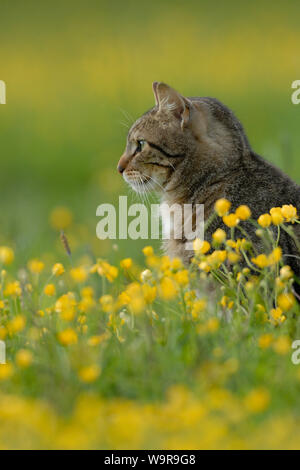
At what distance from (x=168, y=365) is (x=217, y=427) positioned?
501 millimetres

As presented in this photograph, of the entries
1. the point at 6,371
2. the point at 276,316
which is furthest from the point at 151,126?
the point at 6,371

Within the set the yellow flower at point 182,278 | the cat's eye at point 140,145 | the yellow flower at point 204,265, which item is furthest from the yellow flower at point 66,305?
the cat's eye at point 140,145

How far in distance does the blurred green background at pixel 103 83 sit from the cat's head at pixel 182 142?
2.87 meters

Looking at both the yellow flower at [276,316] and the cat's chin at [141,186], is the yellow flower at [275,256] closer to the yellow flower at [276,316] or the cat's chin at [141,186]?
the yellow flower at [276,316]

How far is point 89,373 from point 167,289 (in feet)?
1.87

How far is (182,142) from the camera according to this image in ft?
13.6

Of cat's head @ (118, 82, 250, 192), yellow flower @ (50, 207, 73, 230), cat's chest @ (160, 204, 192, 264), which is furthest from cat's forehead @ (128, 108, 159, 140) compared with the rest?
yellow flower @ (50, 207, 73, 230)

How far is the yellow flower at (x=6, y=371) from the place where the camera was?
2.47 meters

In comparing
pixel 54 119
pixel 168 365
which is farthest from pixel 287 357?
pixel 54 119

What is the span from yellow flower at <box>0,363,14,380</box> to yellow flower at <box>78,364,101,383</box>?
0.24 metres

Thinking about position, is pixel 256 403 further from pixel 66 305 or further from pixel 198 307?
pixel 66 305

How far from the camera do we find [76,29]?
41.9ft

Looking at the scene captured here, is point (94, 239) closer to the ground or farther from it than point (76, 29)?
closer to the ground

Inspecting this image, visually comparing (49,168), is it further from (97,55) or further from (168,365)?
(168,365)
